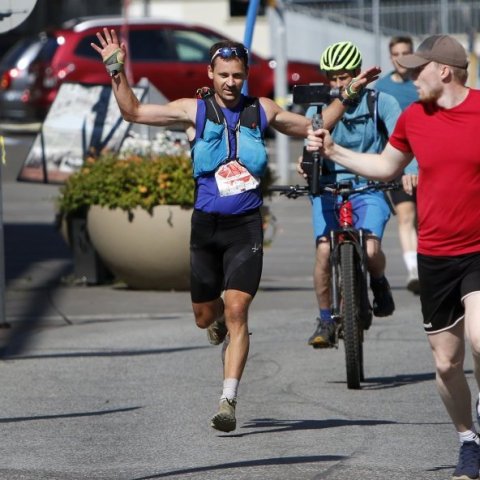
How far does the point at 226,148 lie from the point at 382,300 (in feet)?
7.04

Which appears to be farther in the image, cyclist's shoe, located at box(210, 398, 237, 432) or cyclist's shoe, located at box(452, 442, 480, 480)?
cyclist's shoe, located at box(210, 398, 237, 432)

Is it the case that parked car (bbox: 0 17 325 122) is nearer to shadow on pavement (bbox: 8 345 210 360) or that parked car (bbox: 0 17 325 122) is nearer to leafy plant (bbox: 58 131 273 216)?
leafy plant (bbox: 58 131 273 216)

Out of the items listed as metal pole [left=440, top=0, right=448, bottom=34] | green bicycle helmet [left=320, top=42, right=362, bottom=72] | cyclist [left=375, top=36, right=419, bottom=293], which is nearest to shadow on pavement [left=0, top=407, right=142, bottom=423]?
green bicycle helmet [left=320, top=42, right=362, bottom=72]

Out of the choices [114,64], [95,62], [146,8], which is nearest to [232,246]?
[114,64]

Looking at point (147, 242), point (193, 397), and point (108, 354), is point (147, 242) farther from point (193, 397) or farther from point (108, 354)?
point (193, 397)

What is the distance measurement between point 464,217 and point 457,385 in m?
0.74

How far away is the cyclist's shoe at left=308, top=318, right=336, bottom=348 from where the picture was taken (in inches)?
364

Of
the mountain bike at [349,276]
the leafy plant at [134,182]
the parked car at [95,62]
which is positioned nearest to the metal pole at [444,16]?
the parked car at [95,62]

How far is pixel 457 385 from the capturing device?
6.79 meters

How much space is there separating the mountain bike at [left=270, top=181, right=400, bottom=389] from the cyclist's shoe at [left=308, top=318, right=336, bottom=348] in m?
0.04

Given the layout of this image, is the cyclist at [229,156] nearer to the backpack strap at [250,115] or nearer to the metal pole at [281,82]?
the backpack strap at [250,115]

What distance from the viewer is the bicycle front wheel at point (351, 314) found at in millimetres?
9070

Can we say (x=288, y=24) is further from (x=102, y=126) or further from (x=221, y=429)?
(x=221, y=429)

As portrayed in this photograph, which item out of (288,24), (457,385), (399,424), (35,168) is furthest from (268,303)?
(288,24)
